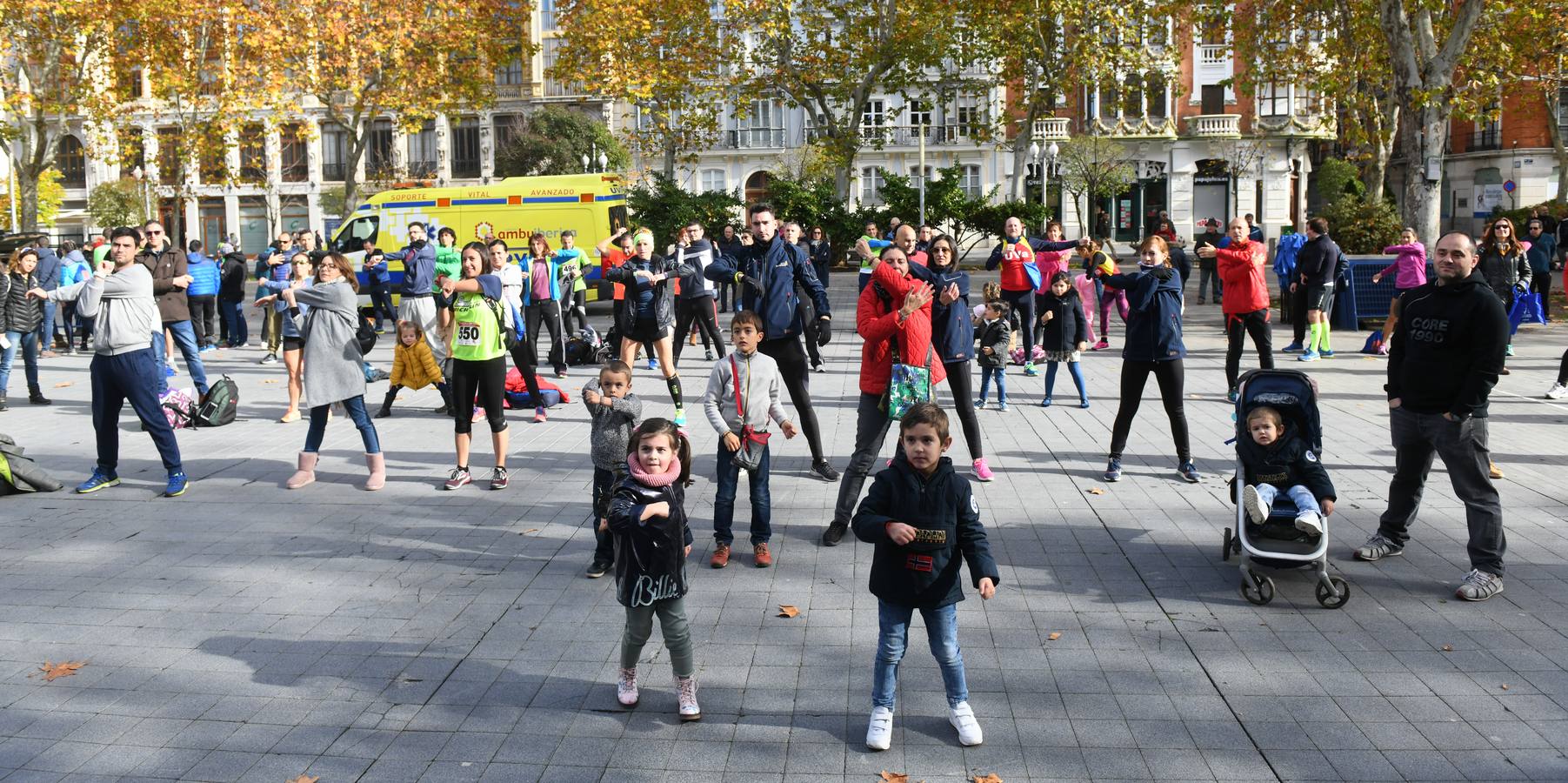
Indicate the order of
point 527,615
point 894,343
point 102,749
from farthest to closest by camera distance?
point 894,343 < point 527,615 < point 102,749

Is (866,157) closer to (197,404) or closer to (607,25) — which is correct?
(607,25)

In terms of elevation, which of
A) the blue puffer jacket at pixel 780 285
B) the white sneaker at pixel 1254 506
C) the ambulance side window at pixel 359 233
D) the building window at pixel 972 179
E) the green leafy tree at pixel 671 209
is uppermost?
the building window at pixel 972 179

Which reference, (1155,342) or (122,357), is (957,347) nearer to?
(1155,342)

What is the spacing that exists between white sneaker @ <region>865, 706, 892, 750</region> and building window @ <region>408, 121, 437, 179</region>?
5727 centimetres

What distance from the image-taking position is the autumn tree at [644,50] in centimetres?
3097

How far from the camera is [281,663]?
5.50 metres

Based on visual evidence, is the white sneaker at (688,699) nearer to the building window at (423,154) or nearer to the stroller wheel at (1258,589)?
the stroller wheel at (1258,589)

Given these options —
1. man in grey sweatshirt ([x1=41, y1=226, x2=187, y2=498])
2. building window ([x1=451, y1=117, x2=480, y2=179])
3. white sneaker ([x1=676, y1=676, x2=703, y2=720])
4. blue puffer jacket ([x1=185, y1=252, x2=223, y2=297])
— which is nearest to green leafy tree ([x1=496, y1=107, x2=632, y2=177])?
building window ([x1=451, y1=117, x2=480, y2=179])

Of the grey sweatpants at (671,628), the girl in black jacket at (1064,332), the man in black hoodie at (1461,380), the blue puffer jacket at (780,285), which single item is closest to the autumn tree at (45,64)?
the girl in black jacket at (1064,332)

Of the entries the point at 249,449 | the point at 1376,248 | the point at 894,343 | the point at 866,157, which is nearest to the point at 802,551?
the point at 894,343

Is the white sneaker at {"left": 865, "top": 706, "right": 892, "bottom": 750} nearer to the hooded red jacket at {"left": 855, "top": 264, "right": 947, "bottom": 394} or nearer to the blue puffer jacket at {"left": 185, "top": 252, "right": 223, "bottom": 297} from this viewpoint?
the hooded red jacket at {"left": 855, "top": 264, "right": 947, "bottom": 394}

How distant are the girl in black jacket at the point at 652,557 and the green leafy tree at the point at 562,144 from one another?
45385mm

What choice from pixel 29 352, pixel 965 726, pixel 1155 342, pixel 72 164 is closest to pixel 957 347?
pixel 1155 342

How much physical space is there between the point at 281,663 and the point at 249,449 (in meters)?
5.69
